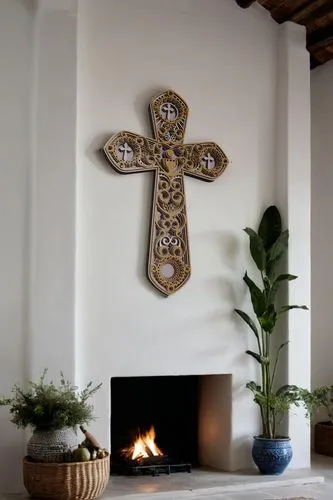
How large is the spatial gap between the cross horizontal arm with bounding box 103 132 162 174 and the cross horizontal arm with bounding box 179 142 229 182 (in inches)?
Answer: 9.8

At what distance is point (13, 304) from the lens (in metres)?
5.74

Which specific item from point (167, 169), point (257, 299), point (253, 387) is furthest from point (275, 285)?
point (167, 169)

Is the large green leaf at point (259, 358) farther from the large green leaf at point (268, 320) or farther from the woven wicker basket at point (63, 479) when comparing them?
the woven wicker basket at point (63, 479)

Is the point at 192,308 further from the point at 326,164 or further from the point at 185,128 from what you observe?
the point at 326,164

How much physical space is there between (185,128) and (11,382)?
98.2 inches

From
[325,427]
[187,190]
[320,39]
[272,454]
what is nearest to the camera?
[272,454]

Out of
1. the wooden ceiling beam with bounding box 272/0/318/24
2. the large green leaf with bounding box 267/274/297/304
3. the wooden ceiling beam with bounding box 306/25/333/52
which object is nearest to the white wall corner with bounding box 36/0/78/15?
the wooden ceiling beam with bounding box 272/0/318/24

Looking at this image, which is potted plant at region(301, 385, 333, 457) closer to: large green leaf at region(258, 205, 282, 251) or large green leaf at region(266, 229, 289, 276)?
large green leaf at region(266, 229, 289, 276)

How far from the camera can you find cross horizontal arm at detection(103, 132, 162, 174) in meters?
6.16

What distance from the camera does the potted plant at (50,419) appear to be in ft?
17.5

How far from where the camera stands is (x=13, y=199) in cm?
578

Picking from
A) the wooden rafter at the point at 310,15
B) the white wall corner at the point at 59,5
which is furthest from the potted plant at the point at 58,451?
the wooden rafter at the point at 310,15

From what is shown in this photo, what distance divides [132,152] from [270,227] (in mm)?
1374

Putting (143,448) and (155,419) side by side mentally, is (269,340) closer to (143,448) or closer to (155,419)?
(155,419)
